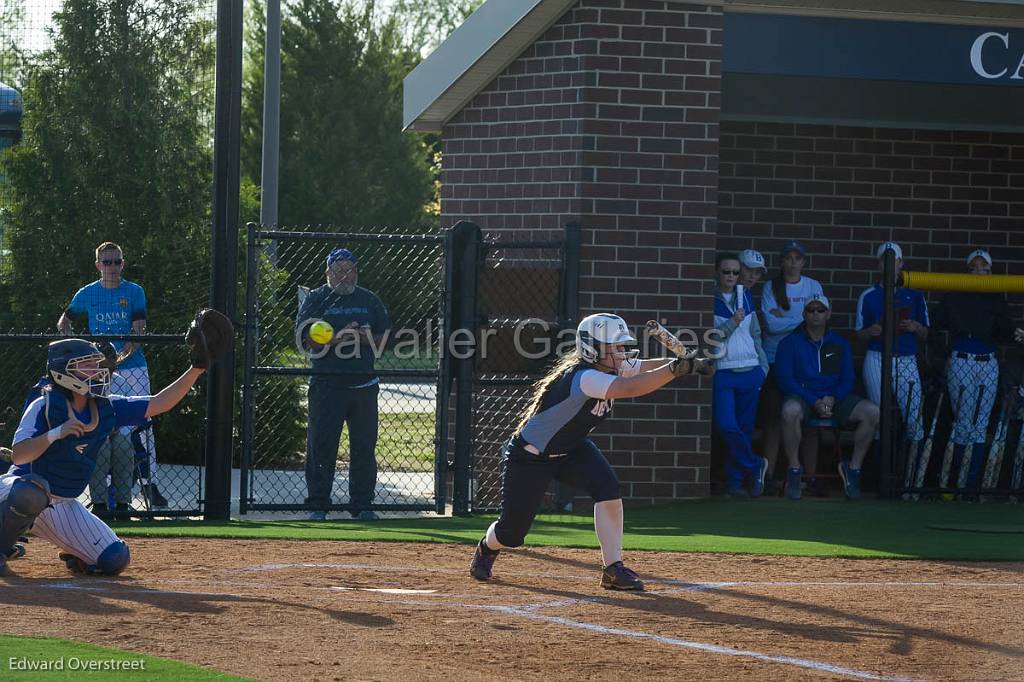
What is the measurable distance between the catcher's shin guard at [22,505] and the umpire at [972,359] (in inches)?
304

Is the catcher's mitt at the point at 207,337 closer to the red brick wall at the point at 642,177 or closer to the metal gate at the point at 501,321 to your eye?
the metal gate at the point at 501,321

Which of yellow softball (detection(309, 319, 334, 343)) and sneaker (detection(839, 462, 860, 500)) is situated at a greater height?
yellow softball (detection(309, 319, 334, 343))

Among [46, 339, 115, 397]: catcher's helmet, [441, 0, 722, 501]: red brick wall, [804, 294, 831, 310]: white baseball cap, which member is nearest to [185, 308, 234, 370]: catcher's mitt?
[46, 339, 115, 397]: catcher's helmet

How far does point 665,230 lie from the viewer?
1172cm

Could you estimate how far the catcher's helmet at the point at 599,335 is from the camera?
7.68 metres

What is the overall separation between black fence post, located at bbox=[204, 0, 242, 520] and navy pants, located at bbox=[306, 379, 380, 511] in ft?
2.02

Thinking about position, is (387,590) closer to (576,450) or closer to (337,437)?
(576,450)

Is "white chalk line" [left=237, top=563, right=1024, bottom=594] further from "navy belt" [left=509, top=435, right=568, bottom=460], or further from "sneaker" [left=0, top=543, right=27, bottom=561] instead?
"sneaker" [left=0, top=543, right=27, bottom=561]

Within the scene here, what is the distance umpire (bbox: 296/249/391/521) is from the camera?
1084 centimetres

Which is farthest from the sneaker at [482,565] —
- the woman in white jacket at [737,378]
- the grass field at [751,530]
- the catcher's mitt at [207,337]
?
the woman in white jacket at [737,378]

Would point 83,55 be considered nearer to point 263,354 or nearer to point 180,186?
point 180,186

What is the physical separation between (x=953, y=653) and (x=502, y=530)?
2.56 meters

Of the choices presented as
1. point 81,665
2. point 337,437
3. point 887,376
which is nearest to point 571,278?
point 337,437

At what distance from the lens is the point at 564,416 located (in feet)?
25.8
